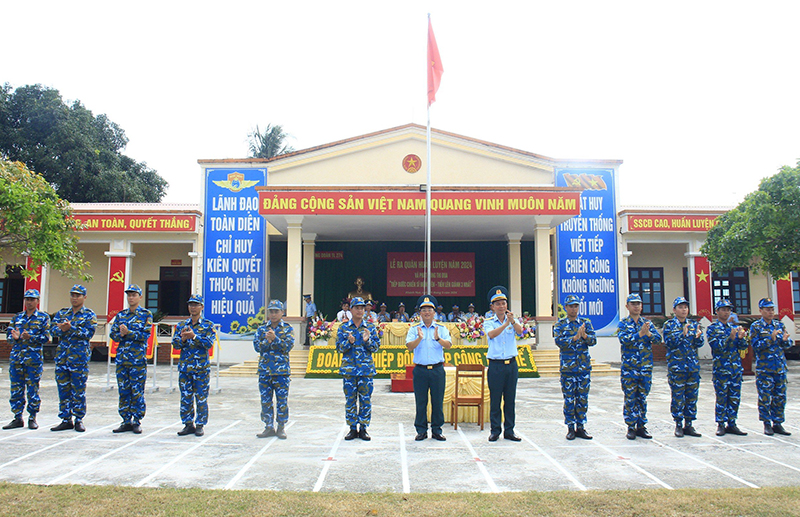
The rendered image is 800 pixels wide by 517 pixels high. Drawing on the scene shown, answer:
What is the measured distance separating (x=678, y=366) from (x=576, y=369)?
4.25 feet

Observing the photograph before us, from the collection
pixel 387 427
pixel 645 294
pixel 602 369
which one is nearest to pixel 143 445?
pixel 387 427

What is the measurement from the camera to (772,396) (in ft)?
21.7

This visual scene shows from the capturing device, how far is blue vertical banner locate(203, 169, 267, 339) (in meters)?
17.1

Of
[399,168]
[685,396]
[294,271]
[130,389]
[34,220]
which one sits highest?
[399,168]

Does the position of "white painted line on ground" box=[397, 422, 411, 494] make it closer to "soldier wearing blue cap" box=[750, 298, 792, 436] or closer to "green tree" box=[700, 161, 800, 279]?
"soldier wearing blue cap" box=[750, 298, 792, 436]

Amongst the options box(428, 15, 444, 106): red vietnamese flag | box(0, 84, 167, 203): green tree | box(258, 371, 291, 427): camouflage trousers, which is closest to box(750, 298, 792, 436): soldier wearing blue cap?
box(258, 371, 291, 427): camouflage trousers

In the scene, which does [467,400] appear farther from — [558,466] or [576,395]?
[558,466]

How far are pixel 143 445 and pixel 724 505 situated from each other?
5.40m

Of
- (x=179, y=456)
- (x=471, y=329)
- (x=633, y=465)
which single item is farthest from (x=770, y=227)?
(x=179, y=456)

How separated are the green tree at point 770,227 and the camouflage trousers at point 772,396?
8.33 meters

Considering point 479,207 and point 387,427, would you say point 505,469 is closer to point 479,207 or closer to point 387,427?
point 387,427

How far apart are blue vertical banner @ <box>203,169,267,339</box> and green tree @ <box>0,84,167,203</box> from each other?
12357 mm

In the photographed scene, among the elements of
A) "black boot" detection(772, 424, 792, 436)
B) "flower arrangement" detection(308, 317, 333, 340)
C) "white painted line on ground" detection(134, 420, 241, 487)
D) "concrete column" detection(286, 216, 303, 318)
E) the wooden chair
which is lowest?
"black boot" detection(772, 424, 792, 436)

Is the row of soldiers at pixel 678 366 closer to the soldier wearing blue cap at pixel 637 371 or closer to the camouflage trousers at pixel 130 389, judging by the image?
the soldier wearing blue cap at pixel 637 371
